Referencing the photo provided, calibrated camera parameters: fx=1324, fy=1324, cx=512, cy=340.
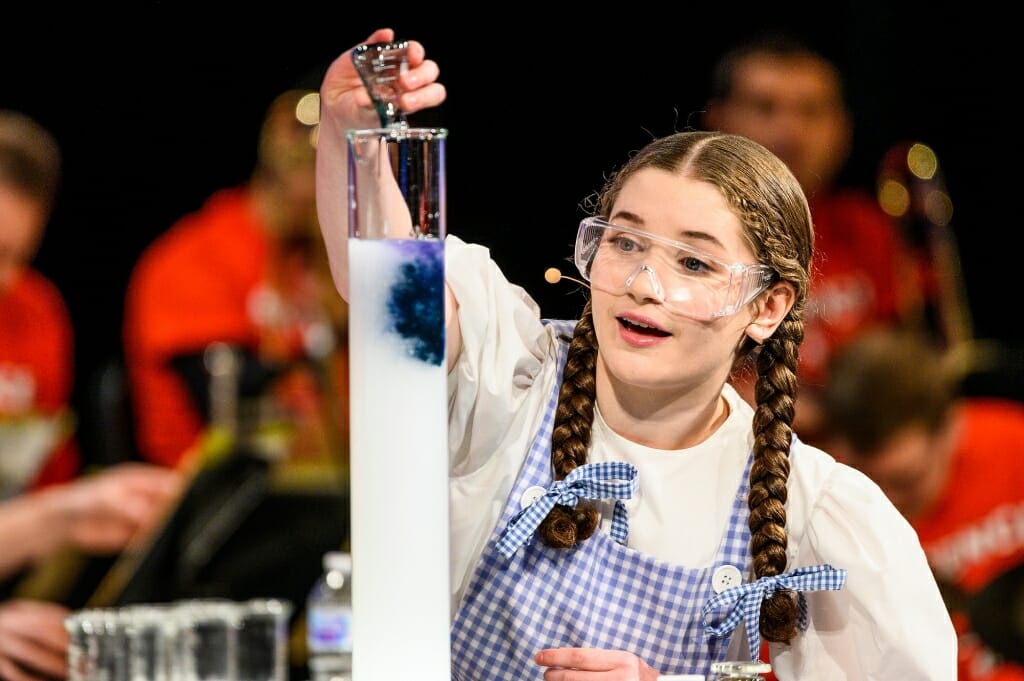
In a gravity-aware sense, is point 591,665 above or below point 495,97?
below

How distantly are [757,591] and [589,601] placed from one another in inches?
6.9

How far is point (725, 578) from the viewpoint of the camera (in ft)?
4.47

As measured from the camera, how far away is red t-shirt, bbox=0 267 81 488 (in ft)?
10.2

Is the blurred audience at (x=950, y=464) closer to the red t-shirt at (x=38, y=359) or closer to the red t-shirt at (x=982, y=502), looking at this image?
the red t-shirt at (x=982, y=502)

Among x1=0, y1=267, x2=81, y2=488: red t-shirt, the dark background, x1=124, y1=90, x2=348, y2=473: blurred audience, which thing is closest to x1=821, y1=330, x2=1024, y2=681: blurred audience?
the dark background

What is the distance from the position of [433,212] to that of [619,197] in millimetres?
375

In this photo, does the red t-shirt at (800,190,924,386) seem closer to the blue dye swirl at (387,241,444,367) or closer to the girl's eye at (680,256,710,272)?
the girl's eye at (680,256,710,272)

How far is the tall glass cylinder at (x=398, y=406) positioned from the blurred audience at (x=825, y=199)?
6.92 ft

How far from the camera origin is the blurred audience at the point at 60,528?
10.2 feet

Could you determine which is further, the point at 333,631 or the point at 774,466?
the point at 333,631

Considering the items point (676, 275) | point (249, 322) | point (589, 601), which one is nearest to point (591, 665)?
point (589, 601)

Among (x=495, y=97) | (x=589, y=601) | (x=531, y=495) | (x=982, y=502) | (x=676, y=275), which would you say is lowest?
(x=982, y=502)

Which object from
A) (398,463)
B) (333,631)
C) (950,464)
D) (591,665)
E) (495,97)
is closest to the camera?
(398,463)

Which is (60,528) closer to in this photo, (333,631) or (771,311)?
(333,631)
